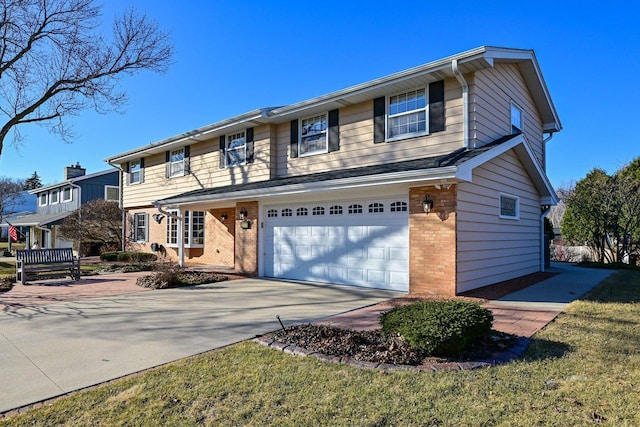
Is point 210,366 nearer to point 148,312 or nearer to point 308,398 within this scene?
point 308,398

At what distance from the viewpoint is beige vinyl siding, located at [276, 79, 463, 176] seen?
963 cm

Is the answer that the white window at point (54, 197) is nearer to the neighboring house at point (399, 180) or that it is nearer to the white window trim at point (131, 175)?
the white window trim at point (131, 175)

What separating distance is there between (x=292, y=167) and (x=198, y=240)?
6716mm

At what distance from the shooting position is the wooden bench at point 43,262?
11.9m

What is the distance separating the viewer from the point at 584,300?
8.24 meters

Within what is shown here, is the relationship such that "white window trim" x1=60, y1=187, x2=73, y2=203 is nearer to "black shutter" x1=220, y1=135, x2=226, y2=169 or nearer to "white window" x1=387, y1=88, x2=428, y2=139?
"black shutter" x1=220, y1=135, x2=226, y2=169

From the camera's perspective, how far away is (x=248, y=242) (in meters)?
13.1

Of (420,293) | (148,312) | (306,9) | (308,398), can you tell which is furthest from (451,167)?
(306,9)

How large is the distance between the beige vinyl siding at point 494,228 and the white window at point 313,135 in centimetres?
474

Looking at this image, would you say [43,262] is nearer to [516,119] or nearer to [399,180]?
[399,180]

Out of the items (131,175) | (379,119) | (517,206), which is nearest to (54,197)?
(131,175)

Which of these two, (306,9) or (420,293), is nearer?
(420,293)

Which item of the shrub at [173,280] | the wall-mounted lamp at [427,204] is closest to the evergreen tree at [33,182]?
the shrub at [173,280]

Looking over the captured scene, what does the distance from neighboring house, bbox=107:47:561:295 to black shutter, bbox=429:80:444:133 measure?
28mm
